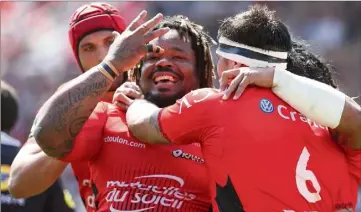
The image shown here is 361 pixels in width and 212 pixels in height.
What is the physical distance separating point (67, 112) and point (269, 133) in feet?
3.16

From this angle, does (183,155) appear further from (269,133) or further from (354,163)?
(354,163)

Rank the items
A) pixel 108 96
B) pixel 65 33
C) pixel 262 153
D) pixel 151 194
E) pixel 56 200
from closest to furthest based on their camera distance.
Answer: pixel 262 153 < pixel 151 194 < pixel 108 96 < pixel 56 200 < pixel 65 33

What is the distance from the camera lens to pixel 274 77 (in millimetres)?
3668

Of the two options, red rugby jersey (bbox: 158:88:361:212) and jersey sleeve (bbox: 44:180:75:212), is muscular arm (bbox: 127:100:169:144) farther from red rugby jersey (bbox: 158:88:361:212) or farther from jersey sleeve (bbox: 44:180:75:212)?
jersey sleeve (bbox: 44:180:75:212)

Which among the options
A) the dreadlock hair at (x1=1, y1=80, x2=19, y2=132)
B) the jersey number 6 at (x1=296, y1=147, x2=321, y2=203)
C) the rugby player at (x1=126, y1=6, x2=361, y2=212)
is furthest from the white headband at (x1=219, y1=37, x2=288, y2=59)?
the dreadlock hair at (x1=1, y1=80, x2=19, y2=132)

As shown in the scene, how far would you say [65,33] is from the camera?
12859mm

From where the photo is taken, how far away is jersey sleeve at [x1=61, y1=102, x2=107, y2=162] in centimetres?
406

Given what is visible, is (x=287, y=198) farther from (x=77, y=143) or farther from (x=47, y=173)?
(x=47, y=173)

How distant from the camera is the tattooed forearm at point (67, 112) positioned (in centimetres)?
392

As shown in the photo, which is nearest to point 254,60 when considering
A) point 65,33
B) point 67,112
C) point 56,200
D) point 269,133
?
point 269,133

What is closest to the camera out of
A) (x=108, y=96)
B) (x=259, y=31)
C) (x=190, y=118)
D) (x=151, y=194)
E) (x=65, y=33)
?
(x=190, y=118)

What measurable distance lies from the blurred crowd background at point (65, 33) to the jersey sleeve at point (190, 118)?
8.79 meters

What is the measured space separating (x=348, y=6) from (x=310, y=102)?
Result: 9.76 m

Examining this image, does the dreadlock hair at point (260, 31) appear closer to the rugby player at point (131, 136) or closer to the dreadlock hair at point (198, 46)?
the rugby player at point (131, 136)
